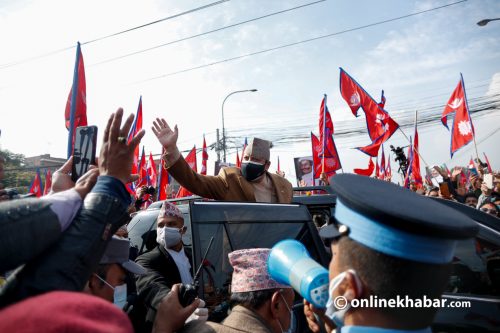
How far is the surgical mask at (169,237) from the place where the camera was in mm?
3564

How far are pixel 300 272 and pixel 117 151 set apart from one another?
2.62ft

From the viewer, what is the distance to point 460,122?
31.0 ft

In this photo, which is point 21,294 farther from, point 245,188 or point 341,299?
point 245,188

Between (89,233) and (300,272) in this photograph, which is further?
(300,272)

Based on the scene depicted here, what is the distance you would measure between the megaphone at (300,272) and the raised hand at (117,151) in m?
0.68

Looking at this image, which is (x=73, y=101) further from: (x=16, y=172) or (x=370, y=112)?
(x=16, y=172)

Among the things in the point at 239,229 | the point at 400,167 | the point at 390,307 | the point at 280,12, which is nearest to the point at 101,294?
the point at 239,229

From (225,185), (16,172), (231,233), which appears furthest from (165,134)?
(16,172)

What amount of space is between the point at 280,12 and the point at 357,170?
17.6ft

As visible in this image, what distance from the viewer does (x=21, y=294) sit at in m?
1.08

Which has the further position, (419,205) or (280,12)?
(280,12)

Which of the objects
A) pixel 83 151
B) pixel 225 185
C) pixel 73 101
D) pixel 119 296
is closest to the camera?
pixel 83 151

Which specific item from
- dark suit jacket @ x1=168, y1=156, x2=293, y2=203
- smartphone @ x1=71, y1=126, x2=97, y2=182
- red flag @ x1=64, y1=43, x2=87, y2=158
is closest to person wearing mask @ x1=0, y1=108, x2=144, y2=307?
smartphone @ x1=71, y1=126, x2=97, y2=182

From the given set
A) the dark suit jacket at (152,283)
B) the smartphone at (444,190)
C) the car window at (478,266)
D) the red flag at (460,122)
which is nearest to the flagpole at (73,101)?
the dark suit jacket at (152,283)
